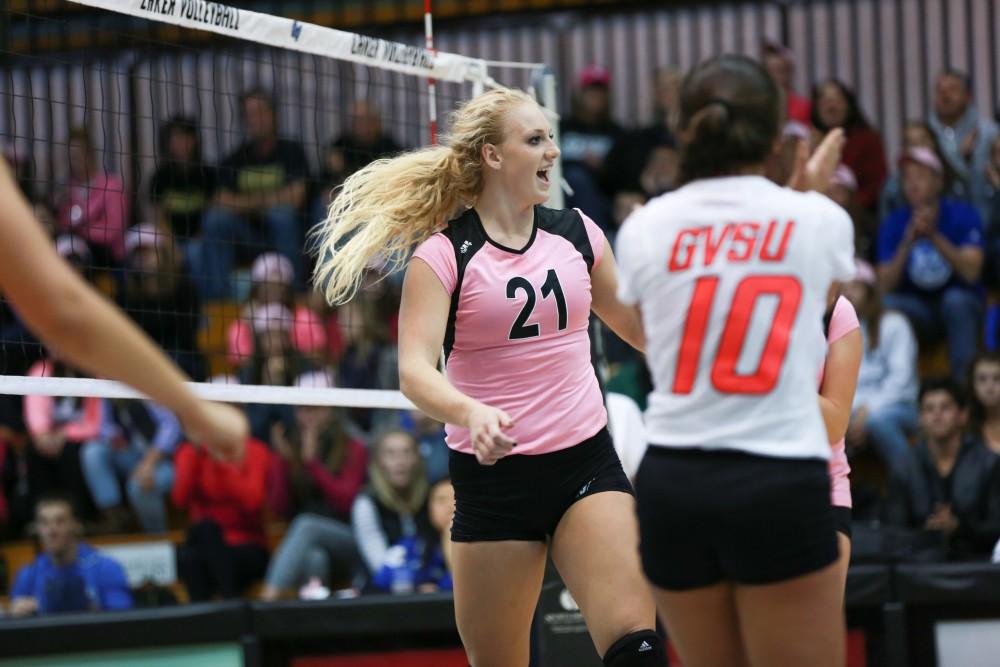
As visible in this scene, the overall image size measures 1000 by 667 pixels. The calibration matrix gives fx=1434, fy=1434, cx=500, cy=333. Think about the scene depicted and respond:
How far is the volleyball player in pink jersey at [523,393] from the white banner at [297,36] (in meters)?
1.43

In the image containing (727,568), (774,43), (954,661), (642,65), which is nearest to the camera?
(727,568)

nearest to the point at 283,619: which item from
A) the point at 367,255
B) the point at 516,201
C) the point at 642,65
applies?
the point at 367,255

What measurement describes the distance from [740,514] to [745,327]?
397mm

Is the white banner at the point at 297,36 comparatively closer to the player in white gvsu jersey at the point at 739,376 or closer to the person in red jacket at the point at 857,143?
the player in white gvsu jersey at the point at 739,376

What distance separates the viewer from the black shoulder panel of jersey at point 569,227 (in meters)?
4.68

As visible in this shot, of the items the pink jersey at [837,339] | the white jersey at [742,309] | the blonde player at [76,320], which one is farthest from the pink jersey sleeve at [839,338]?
the blonde player at [76,320]

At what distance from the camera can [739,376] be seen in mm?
3055

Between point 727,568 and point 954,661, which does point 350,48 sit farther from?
point 954,661

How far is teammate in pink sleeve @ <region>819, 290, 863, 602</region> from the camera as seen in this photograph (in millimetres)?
3668

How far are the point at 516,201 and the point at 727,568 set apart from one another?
181 cm

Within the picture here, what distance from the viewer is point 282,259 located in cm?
1014

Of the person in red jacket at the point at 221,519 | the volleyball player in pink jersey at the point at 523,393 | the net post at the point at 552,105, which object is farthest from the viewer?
the person in red jacket at the point at 221,519

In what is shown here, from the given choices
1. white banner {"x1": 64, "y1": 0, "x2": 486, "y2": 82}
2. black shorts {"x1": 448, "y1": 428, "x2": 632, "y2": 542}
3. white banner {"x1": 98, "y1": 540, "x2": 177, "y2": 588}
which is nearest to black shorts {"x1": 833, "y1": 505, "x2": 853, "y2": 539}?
black shorts {"x1": 448, "y1": 428, "x2": 632, "y2": 542}

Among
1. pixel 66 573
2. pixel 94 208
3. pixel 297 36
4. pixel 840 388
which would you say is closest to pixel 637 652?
pixel 840 388
